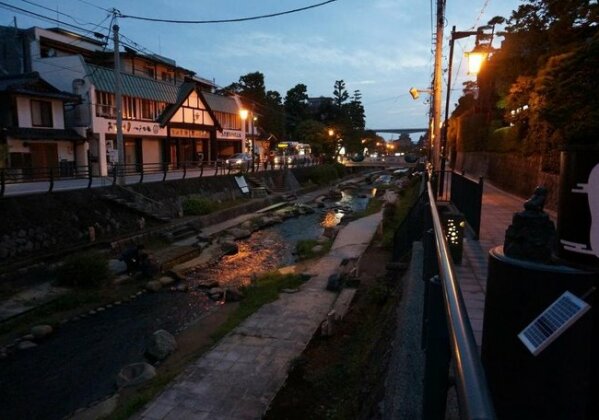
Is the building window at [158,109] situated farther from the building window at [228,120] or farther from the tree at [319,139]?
the tree at [319,139]

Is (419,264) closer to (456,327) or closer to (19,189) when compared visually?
(456,327)

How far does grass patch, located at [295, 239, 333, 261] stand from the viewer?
65.2 ft

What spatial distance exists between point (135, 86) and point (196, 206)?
41.3 feet

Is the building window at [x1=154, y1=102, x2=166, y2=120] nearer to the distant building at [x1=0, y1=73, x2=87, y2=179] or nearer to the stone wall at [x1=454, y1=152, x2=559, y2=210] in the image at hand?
the distant building at [x1=0, y1=73, x2=87, y2=179]

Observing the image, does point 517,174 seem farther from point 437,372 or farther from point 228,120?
point 228,120

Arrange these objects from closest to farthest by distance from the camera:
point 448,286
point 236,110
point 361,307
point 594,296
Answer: point 448,286, point 594,296, point 361,307, point 236,110

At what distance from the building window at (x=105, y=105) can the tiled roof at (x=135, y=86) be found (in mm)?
398

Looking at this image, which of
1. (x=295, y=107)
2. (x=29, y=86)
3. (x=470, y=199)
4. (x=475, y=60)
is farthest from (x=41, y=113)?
(x=295, y=107)

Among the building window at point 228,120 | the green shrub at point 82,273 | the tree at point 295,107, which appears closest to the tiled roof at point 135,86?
the building window at point 228,120

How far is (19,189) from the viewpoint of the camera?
18016 mm

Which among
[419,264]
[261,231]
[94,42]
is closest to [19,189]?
[261,231]

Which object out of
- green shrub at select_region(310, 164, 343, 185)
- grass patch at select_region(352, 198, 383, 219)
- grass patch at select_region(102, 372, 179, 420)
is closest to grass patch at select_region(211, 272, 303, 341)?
grass patch at select_region(102, 372, 179, 420)

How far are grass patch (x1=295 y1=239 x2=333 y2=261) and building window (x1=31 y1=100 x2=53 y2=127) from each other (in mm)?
17151

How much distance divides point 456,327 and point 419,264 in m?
6.20
